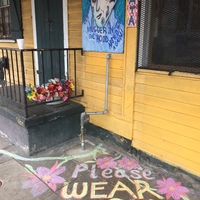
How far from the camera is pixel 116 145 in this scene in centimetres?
292

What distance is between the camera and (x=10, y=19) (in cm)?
427

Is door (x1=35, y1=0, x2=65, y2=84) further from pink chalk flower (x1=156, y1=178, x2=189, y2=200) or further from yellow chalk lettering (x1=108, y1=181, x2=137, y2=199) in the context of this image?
pink chalk flower (x1=156, y1=178, x2=189, y2=200)

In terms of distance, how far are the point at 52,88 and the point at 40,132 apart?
59 cm

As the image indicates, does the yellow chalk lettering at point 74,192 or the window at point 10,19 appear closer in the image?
the yellow chalk lettering at point 74,192

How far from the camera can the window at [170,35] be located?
2004mm

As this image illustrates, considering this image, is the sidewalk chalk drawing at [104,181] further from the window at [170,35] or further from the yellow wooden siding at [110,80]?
the window at [170,35]

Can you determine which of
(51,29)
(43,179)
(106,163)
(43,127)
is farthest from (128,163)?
(51,29)

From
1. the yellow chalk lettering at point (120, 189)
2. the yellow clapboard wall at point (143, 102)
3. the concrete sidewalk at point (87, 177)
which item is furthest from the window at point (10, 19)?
the yellow chalk lettering at point (120, 189)

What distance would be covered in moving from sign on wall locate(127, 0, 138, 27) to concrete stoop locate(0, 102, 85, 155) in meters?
1.36

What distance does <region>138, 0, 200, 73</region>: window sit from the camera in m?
2.00

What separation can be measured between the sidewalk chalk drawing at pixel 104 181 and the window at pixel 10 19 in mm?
2431

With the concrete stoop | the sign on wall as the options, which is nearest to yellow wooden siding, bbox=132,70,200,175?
the sign on wall

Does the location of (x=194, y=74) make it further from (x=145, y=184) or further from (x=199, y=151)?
(x=145, y=184)

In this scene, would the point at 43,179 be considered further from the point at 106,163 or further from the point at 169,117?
the point at 169,117
